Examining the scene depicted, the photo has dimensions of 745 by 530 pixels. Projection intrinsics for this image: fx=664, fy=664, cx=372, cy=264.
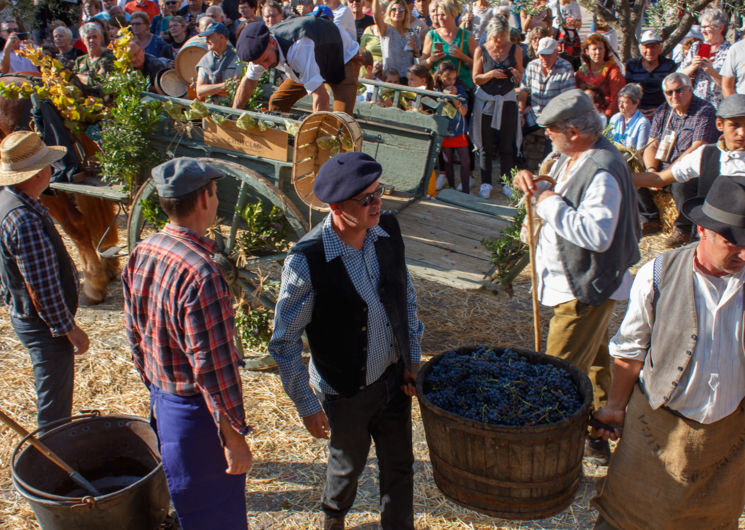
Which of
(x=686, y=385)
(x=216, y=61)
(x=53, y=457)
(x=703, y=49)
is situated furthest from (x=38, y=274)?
(x=703, y=49)

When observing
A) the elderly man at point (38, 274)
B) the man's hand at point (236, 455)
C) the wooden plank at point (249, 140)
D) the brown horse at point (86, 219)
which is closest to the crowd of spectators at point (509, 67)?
the brown horse at point (86, 219)

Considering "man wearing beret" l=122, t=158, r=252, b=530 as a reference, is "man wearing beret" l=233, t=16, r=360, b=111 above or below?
above

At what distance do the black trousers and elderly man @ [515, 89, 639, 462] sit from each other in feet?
3.19

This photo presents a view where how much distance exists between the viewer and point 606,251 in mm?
3111

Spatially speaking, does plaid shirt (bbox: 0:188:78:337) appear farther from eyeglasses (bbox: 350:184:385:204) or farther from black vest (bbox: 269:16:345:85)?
black vest (bbox: 269:16:345:85)

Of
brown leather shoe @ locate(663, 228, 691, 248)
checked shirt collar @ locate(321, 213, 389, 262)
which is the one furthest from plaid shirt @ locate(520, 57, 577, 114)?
checked shirt collar @ locate(321, 213, 389, 262)

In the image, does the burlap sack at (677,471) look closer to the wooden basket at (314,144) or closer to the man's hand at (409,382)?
the man's hand at (409,382)

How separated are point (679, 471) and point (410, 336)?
117 centimetres

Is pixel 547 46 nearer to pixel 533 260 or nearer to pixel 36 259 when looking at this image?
pixel 533 260

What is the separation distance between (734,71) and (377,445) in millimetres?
5958

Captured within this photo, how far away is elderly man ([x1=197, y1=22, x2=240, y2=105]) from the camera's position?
5.79 meters

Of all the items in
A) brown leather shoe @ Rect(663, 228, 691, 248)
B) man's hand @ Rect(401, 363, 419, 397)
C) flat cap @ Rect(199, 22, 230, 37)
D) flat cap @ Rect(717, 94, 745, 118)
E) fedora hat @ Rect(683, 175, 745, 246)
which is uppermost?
flat cap @ Rect(199, 22, 230, 37)

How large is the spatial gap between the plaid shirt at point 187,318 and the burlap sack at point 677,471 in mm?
1485

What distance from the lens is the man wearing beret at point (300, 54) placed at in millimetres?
4465
